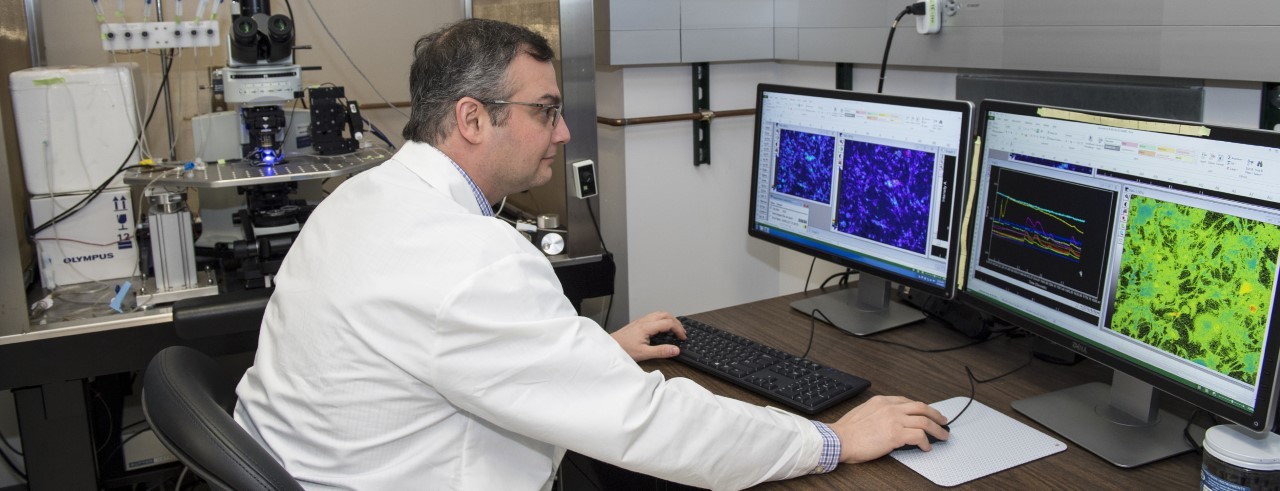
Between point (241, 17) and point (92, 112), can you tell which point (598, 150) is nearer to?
point (241, 17)

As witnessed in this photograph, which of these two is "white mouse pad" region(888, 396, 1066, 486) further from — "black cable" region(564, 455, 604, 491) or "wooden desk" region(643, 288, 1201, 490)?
"black cable" region(564, 455, 604, 491)

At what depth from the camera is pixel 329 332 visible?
1.12 m

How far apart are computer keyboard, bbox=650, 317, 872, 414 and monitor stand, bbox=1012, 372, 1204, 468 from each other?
10.3 inches

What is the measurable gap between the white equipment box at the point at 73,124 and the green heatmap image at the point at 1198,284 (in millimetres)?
1992

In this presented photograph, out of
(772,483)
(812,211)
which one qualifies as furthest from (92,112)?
(772,483)

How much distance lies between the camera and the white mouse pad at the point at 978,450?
117 centimetres

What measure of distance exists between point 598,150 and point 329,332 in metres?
1.38

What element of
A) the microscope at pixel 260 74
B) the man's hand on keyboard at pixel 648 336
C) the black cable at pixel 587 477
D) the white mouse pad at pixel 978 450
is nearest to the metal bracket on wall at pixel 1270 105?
the white mouse pad at pixel 978 450

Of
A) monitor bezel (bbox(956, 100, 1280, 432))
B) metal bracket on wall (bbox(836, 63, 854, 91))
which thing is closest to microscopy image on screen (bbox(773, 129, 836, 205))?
monitor bezel (bbox(956, 100, 1280, 432))

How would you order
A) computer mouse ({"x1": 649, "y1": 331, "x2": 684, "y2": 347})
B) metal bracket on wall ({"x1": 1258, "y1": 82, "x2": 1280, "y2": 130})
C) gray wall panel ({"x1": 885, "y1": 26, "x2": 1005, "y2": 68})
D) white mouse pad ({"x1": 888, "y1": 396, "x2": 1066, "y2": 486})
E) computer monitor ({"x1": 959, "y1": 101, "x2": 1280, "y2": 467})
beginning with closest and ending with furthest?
computer monitor ({"x1": 959, "y1": 101, "x2": 1280, "y2": 467}) → white mouse pad ({"x1": 888, "y1": 396, "x2": 1066, "y2": 486}) → metal bracket on wall ({"x1": 1258, "y1": 82, "x2": 1280, "y2": 130}) → computer mouse ({"x1": 649, "y1": 331, "x2": 684, "y2": 347}) → gray wall panel ({"x1": 885, "y1": 26, "x2": 1005, "y2": 68})

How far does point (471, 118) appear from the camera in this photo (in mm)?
1286

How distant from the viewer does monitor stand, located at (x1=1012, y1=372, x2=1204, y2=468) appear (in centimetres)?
121

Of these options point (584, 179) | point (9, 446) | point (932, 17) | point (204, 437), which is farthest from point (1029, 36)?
point (9, 446)

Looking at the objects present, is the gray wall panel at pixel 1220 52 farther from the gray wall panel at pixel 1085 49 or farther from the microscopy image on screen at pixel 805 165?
the microscopy image on screen at pixel 805 165
